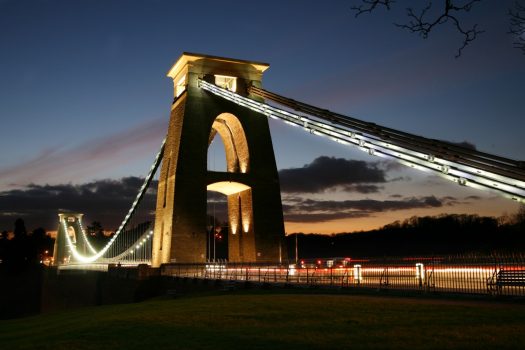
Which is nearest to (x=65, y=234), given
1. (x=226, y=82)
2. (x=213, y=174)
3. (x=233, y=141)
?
(x=233, y=141)

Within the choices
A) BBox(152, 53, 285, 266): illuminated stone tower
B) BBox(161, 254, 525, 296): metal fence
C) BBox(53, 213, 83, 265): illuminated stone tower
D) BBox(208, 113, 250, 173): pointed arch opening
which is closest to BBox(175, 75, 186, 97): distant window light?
BBox(152, 53, 285, 266): illuminated stone tower

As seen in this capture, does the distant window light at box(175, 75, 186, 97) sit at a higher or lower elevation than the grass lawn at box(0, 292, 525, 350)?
higher

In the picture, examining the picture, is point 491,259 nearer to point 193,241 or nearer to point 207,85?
point 193,241

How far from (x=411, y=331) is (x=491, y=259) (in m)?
6.72

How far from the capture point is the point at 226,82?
45625mm

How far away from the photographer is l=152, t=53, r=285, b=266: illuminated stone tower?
40.3m

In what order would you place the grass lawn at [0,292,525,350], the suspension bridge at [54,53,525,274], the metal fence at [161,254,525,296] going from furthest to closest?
1. the suspension bridge at [54,53,525,274]
2. the metal fence at [161,254,525,296]
3. the grass lawn at [0,292,525,350]

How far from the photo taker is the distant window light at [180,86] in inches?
1758

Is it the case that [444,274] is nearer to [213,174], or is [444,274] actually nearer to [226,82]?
[213,174]

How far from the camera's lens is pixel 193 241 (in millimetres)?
39875

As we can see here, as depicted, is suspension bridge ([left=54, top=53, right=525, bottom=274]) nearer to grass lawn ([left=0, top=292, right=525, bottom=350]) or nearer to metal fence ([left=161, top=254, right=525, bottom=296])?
metal fence ([left=161, top=254, right=525, bottom=296])

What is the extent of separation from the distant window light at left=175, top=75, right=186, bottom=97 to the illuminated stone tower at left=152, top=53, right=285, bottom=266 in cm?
2

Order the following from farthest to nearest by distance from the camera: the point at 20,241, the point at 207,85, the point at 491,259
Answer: the point at 20,241 → the point at 207,85 → the point at 491,259

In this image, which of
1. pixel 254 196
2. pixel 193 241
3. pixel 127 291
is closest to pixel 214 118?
pixel 254 196
